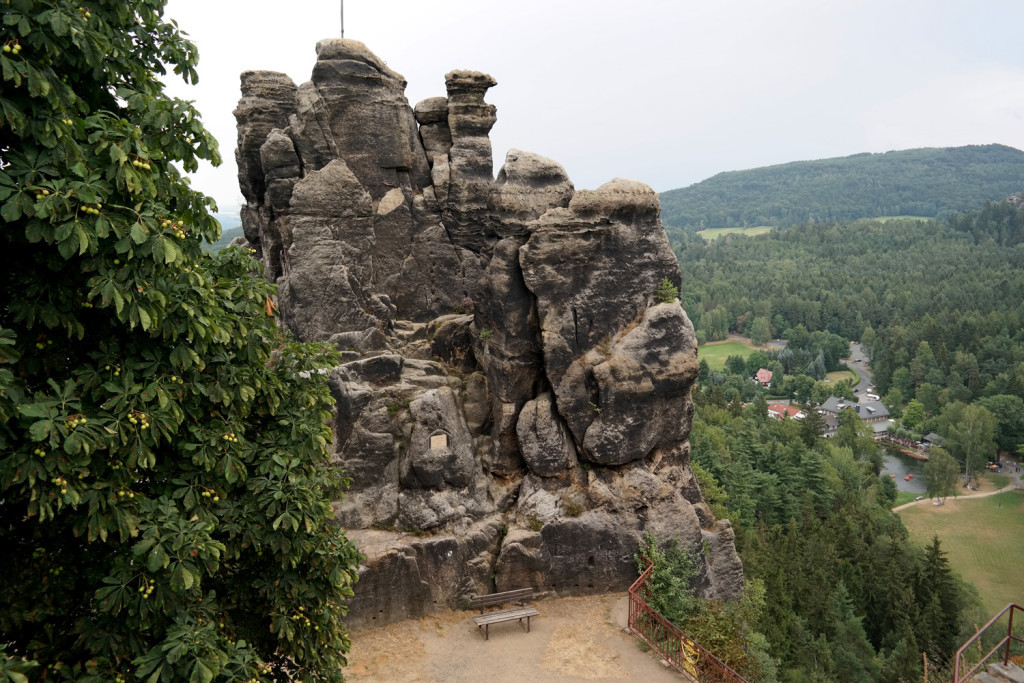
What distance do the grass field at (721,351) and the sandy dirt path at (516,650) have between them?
11878cm

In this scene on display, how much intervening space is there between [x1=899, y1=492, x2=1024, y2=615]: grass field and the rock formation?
43493mm

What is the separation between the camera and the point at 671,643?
1694 centimetres

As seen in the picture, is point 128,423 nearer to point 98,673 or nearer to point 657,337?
point 98,673

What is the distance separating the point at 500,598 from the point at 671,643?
4.67 m

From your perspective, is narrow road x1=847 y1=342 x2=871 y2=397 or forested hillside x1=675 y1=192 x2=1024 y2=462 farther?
narrow road x1=847 y1=342 x2=871 y2=397

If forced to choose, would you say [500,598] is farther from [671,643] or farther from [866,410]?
[866,410]

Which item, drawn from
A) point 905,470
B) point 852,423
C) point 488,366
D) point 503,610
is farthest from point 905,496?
point 503,610

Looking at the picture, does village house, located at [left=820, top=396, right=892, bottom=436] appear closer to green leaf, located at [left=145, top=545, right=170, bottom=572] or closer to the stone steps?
the stone steps

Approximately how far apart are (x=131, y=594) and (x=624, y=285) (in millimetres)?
15437

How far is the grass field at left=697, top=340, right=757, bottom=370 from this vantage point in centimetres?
13550

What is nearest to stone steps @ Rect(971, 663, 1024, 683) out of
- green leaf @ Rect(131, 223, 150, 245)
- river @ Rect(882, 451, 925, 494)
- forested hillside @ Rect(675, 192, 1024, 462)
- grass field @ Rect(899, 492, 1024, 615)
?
green leaf @ Rect(131, 223, 150, 245)

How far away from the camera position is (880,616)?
114 feet

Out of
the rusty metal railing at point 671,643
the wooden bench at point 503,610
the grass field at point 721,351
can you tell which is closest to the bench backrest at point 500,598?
the wooden bench at point 503,610

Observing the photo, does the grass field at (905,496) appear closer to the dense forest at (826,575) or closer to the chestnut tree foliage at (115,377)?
the dense forest at (826,575)
